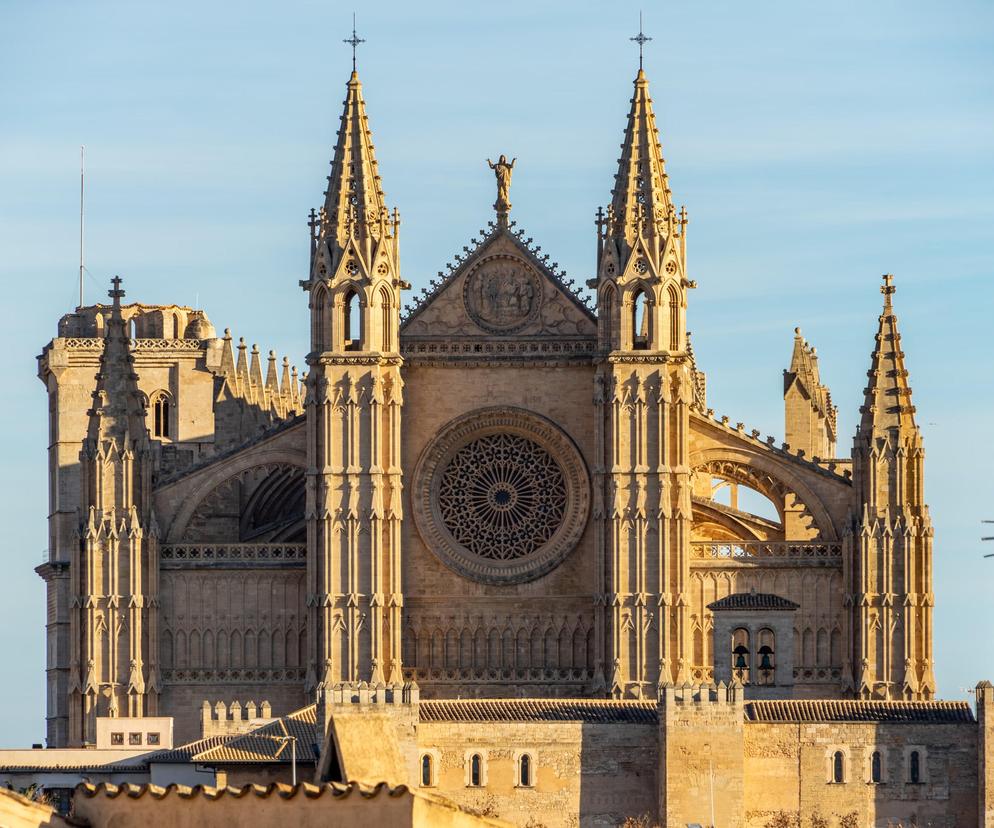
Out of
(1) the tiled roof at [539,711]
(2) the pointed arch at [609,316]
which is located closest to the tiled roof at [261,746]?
(1) the tiled roof at [539,711]

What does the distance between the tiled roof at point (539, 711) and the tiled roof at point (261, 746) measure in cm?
344

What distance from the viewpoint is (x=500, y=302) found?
101 metres

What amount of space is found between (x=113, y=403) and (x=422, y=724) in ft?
57.0

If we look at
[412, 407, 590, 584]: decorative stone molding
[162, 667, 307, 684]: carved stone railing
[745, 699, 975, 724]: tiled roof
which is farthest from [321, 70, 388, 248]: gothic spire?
[745, 699, 975, 724]: tiled roof

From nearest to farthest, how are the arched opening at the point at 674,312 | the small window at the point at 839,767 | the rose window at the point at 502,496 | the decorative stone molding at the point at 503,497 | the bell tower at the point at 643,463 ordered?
the small window at the point at 839,767 < the bell tower at the point at 643,463 < the arched opening at the point at 674,312 < the decorative stone molding at the point at 503,497 < the rose window at the point at 502,496

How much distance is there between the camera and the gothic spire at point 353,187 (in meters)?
101

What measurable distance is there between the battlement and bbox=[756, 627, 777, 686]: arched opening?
14544 millimetres

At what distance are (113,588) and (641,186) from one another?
19885 mm

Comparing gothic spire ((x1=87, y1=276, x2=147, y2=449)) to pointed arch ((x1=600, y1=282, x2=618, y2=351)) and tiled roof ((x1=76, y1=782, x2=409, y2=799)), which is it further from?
tiled roof ((x1=76, y1=782, x2=409, y2=799))

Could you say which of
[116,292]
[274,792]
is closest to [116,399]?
[116,292]

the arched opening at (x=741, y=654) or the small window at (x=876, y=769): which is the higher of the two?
the arched opening at (x=741, y=654)

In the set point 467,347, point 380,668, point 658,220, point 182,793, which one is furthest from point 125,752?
point 182,793

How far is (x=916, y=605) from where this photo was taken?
98.5 metres

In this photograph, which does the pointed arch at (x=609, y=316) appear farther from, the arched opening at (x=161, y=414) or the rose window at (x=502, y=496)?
the arched opening at (x=161, y=414)
